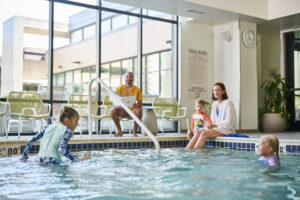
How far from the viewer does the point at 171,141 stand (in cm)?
548

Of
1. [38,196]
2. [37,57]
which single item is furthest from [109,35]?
[38,196]

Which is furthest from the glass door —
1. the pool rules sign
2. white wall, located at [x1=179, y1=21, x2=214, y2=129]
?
the pool rules sign

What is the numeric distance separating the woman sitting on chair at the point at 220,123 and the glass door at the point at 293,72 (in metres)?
4.41

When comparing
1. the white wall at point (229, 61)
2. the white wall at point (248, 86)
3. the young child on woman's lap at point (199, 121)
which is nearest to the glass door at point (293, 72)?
the white wall at point (248, 86)

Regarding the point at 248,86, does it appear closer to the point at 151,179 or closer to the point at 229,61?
the point at 229,61

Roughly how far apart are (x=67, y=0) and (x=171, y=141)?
136 inches

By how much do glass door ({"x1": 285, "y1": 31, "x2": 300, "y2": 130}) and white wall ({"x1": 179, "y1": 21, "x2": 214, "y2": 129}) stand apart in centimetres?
210

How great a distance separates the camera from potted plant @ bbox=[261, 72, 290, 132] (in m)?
8.39

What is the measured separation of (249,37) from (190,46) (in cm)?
138

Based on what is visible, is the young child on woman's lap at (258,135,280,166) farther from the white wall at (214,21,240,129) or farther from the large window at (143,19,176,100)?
the large window at (143,19,176,100)

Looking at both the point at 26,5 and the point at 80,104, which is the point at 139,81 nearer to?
the point at 80,104

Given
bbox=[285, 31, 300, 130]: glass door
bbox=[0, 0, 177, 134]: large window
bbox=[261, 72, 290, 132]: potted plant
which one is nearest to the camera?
bbox=[0, 0, 177, 134]: large window

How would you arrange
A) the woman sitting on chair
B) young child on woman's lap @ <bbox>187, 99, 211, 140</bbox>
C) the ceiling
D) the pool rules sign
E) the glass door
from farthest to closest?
the glass door, the pool rules sign, the ceiling, young child on woman's lap @ <bbox>187, 99, 211, 140</bbox>, the woman sitting on chair

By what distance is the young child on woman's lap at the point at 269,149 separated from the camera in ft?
10.2
